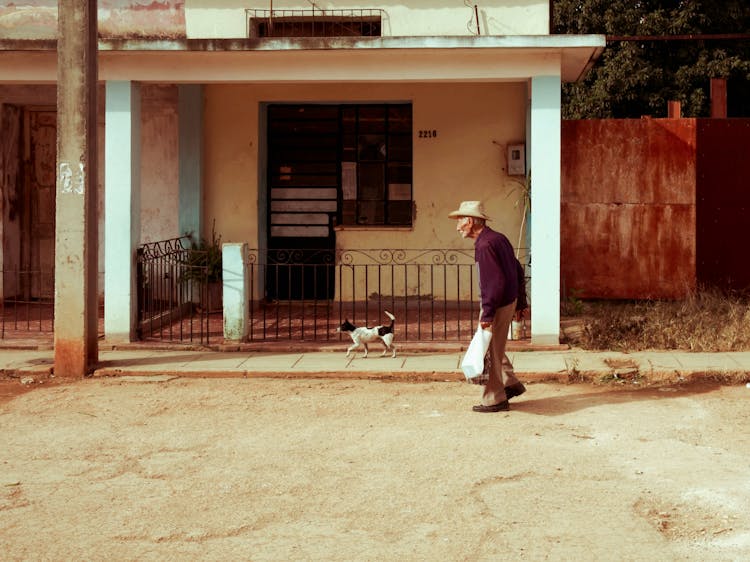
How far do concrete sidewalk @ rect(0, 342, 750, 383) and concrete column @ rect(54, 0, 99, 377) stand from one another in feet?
1.13

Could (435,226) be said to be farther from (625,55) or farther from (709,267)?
(625,55)

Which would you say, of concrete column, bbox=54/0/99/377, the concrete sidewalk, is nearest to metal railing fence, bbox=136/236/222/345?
the concrete sidewalk

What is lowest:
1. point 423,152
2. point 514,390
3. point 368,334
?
point 514,390

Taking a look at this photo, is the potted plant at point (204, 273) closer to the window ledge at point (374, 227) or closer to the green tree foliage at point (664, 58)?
the window ledge at point (374, 227)

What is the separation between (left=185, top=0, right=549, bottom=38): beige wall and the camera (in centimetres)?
1233

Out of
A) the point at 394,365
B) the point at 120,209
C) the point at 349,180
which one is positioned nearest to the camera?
the point at 394,365

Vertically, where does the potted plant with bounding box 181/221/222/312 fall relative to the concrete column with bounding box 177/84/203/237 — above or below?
below

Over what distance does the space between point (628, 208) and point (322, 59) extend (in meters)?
4.65

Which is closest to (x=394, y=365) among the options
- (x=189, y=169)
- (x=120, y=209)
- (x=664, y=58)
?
(x=120, y=209)

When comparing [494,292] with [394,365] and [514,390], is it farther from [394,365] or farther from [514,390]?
[394,365]

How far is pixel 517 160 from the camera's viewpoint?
46.6 ft

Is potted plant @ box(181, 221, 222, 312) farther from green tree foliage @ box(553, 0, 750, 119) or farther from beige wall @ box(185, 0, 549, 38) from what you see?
green tree foliage @ box(553, 0, 750, 119)

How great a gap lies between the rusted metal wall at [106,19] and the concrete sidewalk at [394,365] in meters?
3.78

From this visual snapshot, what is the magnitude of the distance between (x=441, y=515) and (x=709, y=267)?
916 centimetres
